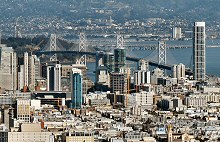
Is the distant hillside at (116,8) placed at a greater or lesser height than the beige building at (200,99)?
greater

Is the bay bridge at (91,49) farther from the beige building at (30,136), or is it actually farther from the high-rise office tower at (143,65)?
the beige building at (30,136)

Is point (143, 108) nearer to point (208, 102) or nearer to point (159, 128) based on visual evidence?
point (208, 102)

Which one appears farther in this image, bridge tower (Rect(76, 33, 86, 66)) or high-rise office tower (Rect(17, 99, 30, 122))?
bridge tower (Rect(76, 33, 86, 66))

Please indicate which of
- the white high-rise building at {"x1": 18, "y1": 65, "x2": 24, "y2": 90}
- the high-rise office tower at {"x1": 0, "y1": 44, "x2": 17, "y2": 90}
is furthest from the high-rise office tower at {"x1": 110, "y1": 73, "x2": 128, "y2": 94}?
the high-rise office tower at {"x1": 0, "y1": 44, "x2": 17, "y2": 90}

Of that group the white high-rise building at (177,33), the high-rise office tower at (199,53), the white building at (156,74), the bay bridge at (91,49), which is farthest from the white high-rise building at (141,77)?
the white high-rise building at (177,33)

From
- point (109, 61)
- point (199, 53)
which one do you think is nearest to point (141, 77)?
point (109, 61)

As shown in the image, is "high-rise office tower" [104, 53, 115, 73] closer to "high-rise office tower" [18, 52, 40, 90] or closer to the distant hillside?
"high-rise office tower" [18, 52, 40, 90]

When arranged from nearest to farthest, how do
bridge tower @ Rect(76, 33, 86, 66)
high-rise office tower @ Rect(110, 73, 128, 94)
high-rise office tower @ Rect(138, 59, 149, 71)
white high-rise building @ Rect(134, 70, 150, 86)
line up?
high-rise office tower @ Rect(110, 73, 128, 94), white high-rise building @ Rect(134, 70, 150, 86), high-rise office tower @ Rect(138, 59, 149, 71), bridge tower @ Rect(76, 33, 86, 66)
